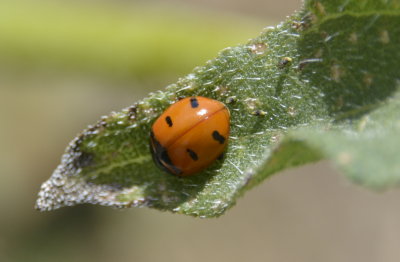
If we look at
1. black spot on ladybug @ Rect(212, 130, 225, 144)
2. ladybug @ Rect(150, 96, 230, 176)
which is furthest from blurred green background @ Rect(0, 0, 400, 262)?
black spot on ladybug @ Rect(212, 130, 225, 144)

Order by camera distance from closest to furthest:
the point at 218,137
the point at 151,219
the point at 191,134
→ 1. the point at 218,137
2. the point at 191,134
3. the point at 151,219

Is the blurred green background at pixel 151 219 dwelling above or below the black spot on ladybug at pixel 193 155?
below

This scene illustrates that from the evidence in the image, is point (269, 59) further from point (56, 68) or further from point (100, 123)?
point (56, 68)

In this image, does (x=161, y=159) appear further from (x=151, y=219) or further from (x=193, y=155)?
(x=151, y=219)

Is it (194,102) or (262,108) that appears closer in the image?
(262,108)

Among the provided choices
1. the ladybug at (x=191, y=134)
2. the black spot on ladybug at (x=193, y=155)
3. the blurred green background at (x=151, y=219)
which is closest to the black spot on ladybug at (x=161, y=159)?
the ladybug at (x=191, y=134)

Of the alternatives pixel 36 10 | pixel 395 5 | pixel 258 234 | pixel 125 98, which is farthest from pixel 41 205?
pixel 258 234

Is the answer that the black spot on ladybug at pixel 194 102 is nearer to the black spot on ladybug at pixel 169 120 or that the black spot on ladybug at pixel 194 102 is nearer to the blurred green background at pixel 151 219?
the black spot on ladybug at pixel 169 120

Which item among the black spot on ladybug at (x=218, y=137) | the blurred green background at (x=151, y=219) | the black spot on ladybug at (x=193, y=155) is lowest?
the blurred green background at (x=151, y=219)

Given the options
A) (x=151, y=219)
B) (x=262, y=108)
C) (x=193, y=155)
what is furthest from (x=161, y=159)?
(x=151, y=219)
